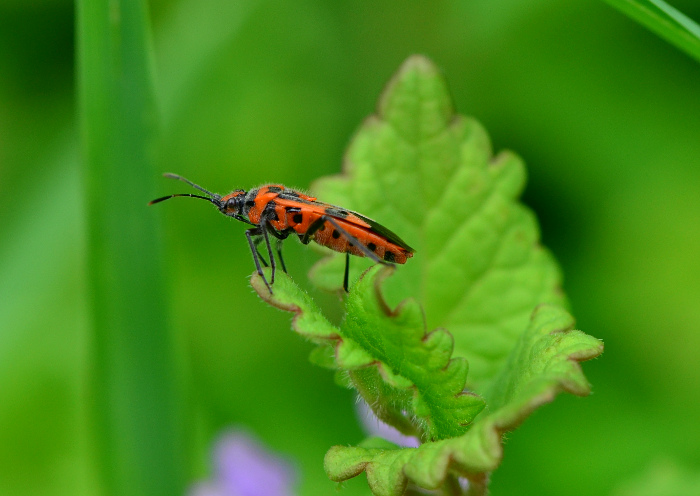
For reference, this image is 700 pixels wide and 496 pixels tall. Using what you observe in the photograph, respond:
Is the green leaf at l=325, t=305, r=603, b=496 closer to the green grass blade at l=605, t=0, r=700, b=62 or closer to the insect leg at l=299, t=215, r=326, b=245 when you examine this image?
the insect leg at l=299, t=215, r=326, b=245

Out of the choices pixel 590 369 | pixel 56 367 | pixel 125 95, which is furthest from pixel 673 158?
pixel 56 367

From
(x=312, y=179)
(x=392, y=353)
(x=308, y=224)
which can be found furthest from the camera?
(x=312, y=179)

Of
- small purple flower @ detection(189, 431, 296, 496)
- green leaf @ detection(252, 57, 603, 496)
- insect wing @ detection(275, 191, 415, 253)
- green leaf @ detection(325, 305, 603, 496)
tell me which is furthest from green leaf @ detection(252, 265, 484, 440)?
small purple flower @ detection(189, 431, 296, 496)

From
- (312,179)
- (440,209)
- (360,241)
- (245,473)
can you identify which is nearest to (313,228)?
(360,241)

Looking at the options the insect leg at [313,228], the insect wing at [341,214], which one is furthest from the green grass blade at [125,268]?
the insect leg at [313,228]

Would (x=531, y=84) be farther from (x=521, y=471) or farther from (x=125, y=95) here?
(x=125, y=95)

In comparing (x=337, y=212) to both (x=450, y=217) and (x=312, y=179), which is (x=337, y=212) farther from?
(x=312, y=179)
